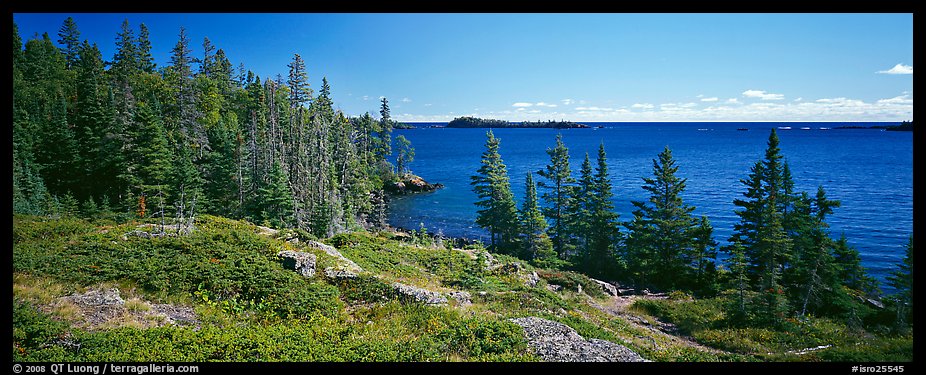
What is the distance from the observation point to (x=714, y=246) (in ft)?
93.9

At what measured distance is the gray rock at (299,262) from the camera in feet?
49.7

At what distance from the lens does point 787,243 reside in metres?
24.0

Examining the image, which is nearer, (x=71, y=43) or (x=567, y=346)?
(x=567, y=346)

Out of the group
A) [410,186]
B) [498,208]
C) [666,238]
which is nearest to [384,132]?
[410,186]

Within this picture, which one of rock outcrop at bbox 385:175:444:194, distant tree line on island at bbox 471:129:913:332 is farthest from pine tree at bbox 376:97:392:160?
distant tree line on island at bbox 471:129:913:332

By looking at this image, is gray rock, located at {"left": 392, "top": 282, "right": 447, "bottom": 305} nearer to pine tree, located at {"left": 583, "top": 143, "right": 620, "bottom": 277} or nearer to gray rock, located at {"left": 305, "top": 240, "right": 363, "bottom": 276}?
gray rock, located at {"left": 305, "top": 240, "right": 363, "bottom": 276}

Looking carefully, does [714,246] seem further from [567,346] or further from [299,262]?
[299,262]

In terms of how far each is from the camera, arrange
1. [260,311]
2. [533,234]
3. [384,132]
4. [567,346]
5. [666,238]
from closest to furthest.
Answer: [567,346] → [260,311] → [666,238] → [533,234] → [384,132]

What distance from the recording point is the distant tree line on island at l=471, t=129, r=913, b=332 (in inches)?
765

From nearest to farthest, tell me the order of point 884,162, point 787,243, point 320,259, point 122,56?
point 320,259 < point 787,243 < point 122,56 < point 884,162

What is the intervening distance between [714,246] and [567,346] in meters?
24.1
